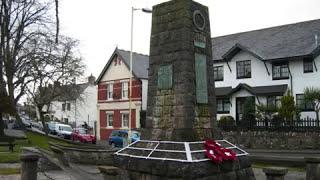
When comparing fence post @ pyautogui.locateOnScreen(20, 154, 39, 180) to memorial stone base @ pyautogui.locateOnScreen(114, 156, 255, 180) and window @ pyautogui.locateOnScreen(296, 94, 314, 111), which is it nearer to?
memorial stone base @ pyautogui.locateOnScreen(114, 156, 255, 180)

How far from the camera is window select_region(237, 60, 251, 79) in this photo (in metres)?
41.1

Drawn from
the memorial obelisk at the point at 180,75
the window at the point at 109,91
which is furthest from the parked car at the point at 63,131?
the memorial obelisk at the point at 180,75

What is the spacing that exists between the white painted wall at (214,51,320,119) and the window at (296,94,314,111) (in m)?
0.34

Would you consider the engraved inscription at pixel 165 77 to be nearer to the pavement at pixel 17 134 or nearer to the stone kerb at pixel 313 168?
the stone kerb at pixel 313 168

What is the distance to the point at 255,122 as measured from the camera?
3544 cm

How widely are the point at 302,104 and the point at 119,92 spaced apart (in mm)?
23806

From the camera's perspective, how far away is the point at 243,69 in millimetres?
41594

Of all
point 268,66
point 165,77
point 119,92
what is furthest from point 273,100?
point 165,77

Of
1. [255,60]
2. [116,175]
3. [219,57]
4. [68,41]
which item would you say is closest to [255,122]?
[255,60]

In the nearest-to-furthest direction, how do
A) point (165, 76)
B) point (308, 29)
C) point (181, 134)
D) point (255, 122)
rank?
point (181, 134) → point (165, 76) → point (255, 122) → point (308, 29)

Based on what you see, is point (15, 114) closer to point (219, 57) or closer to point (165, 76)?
point (219, 57)

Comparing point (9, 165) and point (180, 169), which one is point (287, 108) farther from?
point (180, 169)

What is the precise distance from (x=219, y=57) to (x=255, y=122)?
33.1ft

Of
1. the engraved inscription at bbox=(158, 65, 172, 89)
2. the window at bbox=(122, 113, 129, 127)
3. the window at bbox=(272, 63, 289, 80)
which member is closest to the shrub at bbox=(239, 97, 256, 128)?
the window at bbox=(272, 63, 289, 80)
